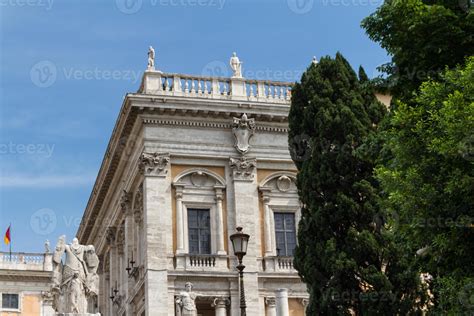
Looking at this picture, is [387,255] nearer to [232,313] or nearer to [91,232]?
[232,313]

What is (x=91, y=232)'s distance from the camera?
49312mm

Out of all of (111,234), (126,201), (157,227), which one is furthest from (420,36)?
(111,234)

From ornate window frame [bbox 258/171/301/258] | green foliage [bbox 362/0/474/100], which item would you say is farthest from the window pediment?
green foliage [bbox 362/0/474/100]

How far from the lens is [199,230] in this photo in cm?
3494

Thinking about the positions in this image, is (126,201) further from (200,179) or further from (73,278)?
(73,278)

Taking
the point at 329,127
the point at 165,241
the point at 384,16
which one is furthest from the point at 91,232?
the point at 384,16

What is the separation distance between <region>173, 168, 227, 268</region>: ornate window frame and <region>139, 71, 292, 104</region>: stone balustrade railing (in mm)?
3110

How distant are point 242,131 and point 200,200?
317 cm

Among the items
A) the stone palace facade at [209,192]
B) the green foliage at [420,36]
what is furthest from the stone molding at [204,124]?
the green foliage at [420,36]

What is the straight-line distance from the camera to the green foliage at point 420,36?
1706cm

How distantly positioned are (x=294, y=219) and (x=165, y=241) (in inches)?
211

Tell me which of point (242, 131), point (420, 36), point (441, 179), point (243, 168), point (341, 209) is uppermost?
point (242, 131)

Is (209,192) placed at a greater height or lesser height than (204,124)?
lesser

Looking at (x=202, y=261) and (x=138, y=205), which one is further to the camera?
(x=138, y=205)
